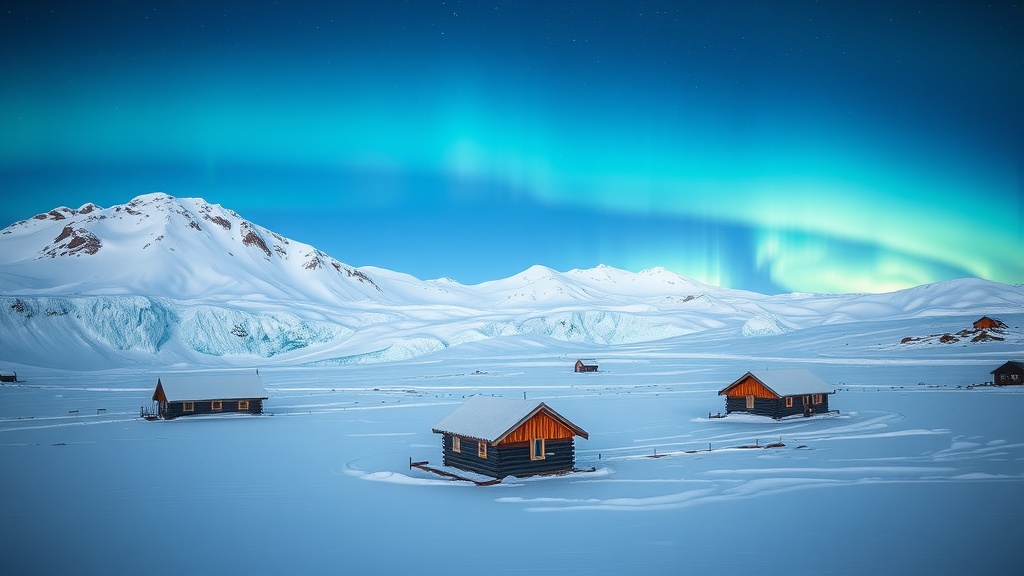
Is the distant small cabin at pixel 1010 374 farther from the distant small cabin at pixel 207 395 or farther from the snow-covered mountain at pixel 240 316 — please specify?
the snow-covered mountain at pixel 240 316

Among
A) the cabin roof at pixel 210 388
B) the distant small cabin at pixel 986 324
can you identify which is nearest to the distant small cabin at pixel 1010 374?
the distant small cabin at pixel 986 324

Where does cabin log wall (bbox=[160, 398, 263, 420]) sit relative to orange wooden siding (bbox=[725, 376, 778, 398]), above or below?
below

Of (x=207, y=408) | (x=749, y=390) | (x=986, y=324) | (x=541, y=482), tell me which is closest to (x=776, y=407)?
(x=749, y=390)

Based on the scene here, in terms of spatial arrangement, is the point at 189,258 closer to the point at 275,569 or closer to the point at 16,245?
the point at 16,245

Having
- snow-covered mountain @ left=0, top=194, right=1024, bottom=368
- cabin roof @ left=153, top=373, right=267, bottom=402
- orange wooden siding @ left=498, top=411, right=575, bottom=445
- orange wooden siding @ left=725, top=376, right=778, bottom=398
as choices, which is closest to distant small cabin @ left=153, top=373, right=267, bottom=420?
cabin roof @ left=153, top=373, right=267, bottom=402

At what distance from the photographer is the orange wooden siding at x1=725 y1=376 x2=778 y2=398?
144 feet

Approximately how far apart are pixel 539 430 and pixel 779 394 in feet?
69.7

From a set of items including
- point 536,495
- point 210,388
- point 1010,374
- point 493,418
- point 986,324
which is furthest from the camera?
point 986,324

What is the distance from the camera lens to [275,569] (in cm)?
1568

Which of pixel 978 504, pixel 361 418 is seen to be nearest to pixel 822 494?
pixel 978 504

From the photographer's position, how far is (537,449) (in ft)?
88.1

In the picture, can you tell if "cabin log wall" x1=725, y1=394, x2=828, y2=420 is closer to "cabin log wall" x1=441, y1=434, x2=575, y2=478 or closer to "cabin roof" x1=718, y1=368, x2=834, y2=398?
"cabin roof" x1=718, y1=368, x2=834, y2=398

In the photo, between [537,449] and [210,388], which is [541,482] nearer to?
[537,449]

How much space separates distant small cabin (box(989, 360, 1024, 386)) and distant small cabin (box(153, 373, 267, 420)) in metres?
52.8
